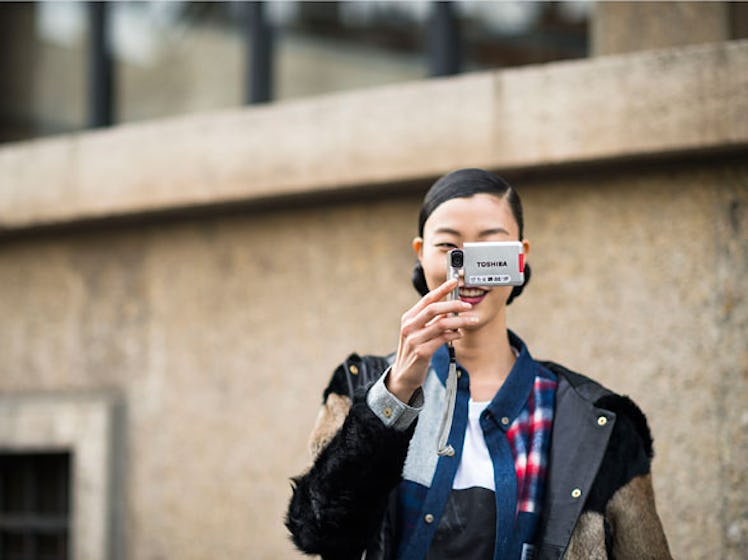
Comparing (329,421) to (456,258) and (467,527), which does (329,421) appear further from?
(456,258)

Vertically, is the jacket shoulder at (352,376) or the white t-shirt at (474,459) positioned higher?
the jacket shoulder at (352,376)

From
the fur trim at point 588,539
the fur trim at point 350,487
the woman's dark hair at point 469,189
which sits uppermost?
the woman's dark hair at point 469,189

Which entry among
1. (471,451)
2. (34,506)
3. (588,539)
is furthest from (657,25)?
(34,506)

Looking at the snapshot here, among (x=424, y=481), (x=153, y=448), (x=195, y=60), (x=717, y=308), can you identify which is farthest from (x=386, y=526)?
(x=195, y=60)

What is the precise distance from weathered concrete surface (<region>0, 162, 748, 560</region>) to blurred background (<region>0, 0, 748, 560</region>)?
1cm

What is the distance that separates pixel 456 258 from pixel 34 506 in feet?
12.2

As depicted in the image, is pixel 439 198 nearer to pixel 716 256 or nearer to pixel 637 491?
pixel 637 491

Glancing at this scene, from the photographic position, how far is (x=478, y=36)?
4.63 m

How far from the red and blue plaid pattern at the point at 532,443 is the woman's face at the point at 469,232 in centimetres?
26

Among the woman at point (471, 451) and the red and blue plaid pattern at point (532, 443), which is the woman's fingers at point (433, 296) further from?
the red and blue plaid pattern at point (532, 443)

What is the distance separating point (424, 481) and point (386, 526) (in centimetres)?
16

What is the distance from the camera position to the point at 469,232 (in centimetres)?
228

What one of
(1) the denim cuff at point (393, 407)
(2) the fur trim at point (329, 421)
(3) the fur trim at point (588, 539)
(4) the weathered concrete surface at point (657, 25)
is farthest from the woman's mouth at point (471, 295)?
(4) the weathered concrete surface at point (657, 25)

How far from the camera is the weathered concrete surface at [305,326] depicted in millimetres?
3418
